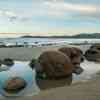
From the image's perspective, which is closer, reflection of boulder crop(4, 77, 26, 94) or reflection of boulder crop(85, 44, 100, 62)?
reflection of boulder crop(4, 77, 26, 94)

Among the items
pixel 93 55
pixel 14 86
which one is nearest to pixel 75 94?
pixel 14 86

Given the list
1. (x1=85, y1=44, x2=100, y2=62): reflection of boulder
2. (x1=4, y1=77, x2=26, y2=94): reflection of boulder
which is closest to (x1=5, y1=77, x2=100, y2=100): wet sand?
(x1=4, y1=77, x2=26, y2=94): reflection of boulder

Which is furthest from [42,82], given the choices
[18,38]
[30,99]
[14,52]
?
[18,38]

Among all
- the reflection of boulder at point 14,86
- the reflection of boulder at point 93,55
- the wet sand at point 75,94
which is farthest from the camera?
the reflection of boulder at point 93,55

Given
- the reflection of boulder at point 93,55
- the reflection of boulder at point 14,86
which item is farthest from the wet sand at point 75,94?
the reflection of boulder at point 93,55

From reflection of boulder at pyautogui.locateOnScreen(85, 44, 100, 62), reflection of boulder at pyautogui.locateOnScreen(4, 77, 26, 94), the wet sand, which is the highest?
the wet sand

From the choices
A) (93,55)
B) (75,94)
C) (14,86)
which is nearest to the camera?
(75,94)

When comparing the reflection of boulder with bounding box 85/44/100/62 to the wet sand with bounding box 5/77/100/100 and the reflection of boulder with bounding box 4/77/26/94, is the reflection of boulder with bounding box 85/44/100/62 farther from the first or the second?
the wet sand with bounding box 5/77/100/100

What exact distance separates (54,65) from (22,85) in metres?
1.74

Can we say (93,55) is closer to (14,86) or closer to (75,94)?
(14,86)

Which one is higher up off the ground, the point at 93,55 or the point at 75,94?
the point at 75,94

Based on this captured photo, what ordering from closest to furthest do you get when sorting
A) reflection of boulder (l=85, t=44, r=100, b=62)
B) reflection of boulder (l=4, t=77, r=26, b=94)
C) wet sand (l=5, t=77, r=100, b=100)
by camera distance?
wet sand (l=5, t=77, r=100, b=100), reflection of boulder (l=4, t=77, r=26, b=94), reflection of boulder (l=85, t=44, r=100, b=62)

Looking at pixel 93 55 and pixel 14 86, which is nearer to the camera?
pixel 14 86

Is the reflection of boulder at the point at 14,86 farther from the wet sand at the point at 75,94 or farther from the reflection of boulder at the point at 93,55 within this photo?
the reflection of boulder at the point at 93,55
